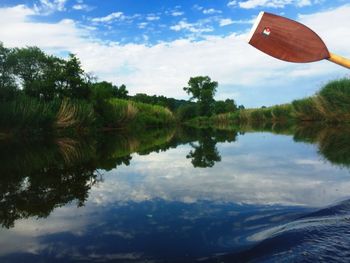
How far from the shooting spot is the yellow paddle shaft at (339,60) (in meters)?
2.17

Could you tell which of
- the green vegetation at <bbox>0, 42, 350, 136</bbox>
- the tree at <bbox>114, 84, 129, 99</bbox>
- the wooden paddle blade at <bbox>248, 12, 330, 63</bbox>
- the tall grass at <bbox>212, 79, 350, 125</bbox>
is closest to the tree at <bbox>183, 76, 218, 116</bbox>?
the tree at <bbox>114, 84, 129, 99</bbox>

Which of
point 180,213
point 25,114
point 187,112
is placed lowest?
point 180,213

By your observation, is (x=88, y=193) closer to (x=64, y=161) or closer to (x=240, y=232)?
(x=240, y=232)

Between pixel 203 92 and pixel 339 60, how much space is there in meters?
69.8

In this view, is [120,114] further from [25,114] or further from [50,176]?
[50,176]

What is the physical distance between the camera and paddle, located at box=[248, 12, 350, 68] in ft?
7.54

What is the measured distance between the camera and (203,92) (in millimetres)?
71500

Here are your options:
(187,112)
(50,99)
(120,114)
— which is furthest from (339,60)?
(187,112)

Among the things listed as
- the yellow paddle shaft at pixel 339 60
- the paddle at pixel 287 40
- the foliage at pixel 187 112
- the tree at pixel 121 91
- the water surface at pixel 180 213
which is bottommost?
the water surface at pixel 180 213

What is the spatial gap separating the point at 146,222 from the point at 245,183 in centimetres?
258

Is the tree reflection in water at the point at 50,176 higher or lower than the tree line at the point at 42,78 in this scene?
lower

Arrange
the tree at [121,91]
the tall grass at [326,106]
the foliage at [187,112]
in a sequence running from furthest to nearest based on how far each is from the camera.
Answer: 1. the foliage at [187,112]
2. the tree at [121,91]
3. the tall grass at [326,106]

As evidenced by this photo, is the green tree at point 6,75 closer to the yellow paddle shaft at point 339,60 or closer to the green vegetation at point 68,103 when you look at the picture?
the green vegetation at point 68,103

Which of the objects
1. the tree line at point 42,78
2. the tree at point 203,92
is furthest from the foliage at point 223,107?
the tree line at point 42,78
